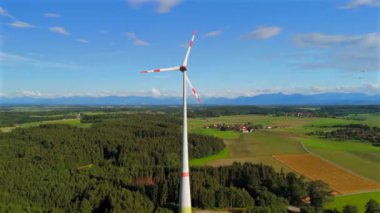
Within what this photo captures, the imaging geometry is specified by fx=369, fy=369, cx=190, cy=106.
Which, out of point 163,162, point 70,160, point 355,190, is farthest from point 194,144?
point 355,190

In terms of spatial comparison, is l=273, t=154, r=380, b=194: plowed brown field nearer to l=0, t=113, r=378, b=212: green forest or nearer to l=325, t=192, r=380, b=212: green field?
l=325, t=192, r=380, b=212: green field

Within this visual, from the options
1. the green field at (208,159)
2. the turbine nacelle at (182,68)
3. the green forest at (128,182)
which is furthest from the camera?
the green field at (208,159)

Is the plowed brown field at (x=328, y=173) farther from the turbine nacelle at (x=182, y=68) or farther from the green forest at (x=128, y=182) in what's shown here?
the turbine nacelle at (x=182, y=68)

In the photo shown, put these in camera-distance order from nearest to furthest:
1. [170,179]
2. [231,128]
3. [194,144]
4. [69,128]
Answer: [170,179]
[194,144]
[69,128]
[231,128]

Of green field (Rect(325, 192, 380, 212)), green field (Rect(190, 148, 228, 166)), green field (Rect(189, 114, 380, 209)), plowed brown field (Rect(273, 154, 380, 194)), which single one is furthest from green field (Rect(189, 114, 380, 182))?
green field (Rect(325, 192, 380, 212))

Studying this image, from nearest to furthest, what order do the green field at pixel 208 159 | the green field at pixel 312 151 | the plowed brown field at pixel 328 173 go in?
1. the plowed brown field at pixel 328 173
2. the green field at pixel 312 151
3. the green field at pixel 208 159

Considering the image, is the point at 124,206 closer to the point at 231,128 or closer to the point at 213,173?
the point at 213,173

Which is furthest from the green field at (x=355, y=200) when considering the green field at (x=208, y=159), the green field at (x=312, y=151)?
the green field at (x=208, y=159)

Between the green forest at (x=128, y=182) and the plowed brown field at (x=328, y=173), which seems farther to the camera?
the plowed brown field at (x=328, y=173)

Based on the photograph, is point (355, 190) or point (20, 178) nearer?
point (355, 190)
